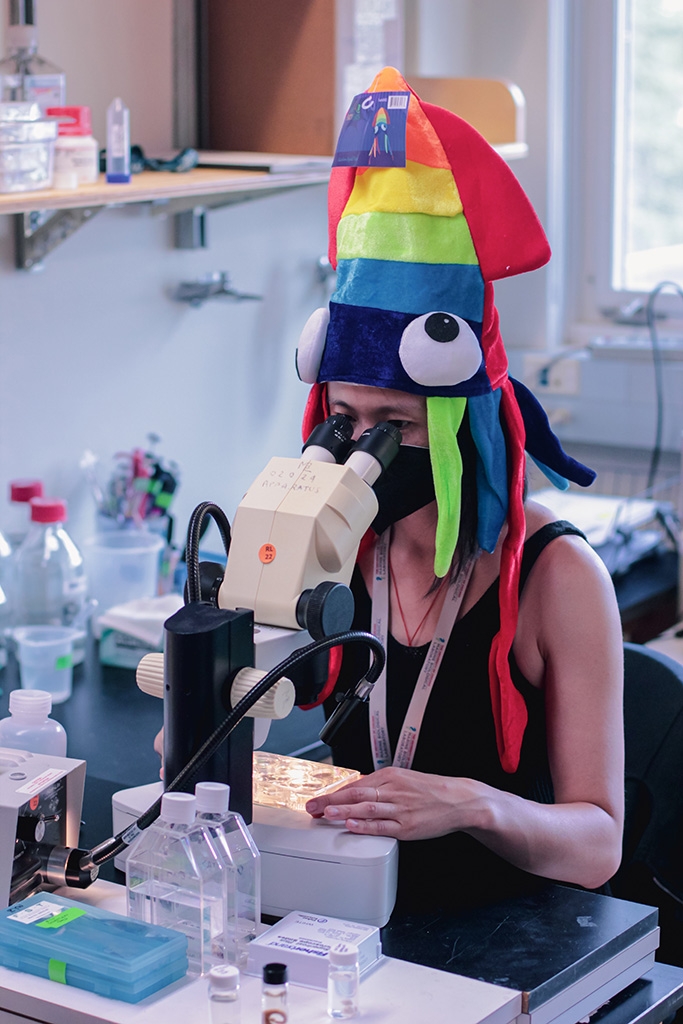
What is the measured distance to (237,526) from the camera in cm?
124

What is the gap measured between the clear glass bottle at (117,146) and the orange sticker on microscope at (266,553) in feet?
3.61

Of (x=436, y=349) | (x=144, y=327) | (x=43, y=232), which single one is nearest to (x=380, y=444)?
(x=436, y=349)

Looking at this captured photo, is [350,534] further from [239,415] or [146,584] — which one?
[239,415]

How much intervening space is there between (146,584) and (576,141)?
6.20 feet

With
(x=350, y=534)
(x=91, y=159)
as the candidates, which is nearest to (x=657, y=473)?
(x=91, y=159)

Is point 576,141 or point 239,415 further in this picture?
point 576,141

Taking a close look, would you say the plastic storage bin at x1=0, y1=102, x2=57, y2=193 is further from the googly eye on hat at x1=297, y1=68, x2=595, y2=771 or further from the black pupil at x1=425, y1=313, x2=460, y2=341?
the black pupil at x1=425, y1=313, x2=460, y2=341

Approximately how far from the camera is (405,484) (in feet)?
4.99

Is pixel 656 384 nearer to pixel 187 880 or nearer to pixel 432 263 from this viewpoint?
pixel 432 263

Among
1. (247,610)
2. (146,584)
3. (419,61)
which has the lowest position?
(146,584)

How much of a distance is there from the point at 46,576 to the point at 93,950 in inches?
48.3

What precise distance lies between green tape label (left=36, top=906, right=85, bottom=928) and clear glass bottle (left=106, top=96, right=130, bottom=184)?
4.26 feet

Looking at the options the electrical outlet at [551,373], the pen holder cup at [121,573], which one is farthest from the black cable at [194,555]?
the electrical outlet at [551,373]

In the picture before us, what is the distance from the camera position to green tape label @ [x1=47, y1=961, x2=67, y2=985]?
1122 mm
